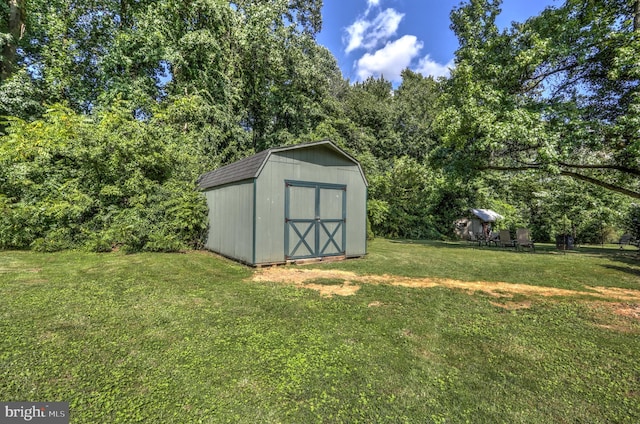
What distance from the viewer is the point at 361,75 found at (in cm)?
3077

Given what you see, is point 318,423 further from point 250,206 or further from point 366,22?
point 366,22

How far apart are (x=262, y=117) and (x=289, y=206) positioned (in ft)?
43.6

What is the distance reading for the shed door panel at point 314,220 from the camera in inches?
294

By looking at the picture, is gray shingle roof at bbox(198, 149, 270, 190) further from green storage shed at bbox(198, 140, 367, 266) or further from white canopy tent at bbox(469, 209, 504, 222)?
white canopy tent at bbox(469, 209, 504, 222)

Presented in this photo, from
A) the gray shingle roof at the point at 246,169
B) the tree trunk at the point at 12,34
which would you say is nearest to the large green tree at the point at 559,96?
the gray shingle roof at the point at 246,169

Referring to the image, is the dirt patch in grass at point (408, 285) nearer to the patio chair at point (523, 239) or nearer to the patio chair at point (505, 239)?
the patio chair at point (523, 239)

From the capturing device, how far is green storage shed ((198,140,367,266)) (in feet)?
23.0

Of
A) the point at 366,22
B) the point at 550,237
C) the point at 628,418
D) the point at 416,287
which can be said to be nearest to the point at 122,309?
the point at 416,287

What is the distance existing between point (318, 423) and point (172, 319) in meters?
2.48

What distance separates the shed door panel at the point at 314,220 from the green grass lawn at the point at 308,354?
2.59m

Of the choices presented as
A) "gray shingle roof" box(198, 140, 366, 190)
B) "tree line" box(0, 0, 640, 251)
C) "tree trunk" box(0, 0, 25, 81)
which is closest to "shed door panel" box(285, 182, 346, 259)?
"gray shingle roof" box(198, 140, 366, 190)

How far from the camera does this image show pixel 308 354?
2.81 metres

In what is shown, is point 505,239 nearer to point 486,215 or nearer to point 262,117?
point 486,215

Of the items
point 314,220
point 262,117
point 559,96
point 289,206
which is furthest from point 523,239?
point 262,117
